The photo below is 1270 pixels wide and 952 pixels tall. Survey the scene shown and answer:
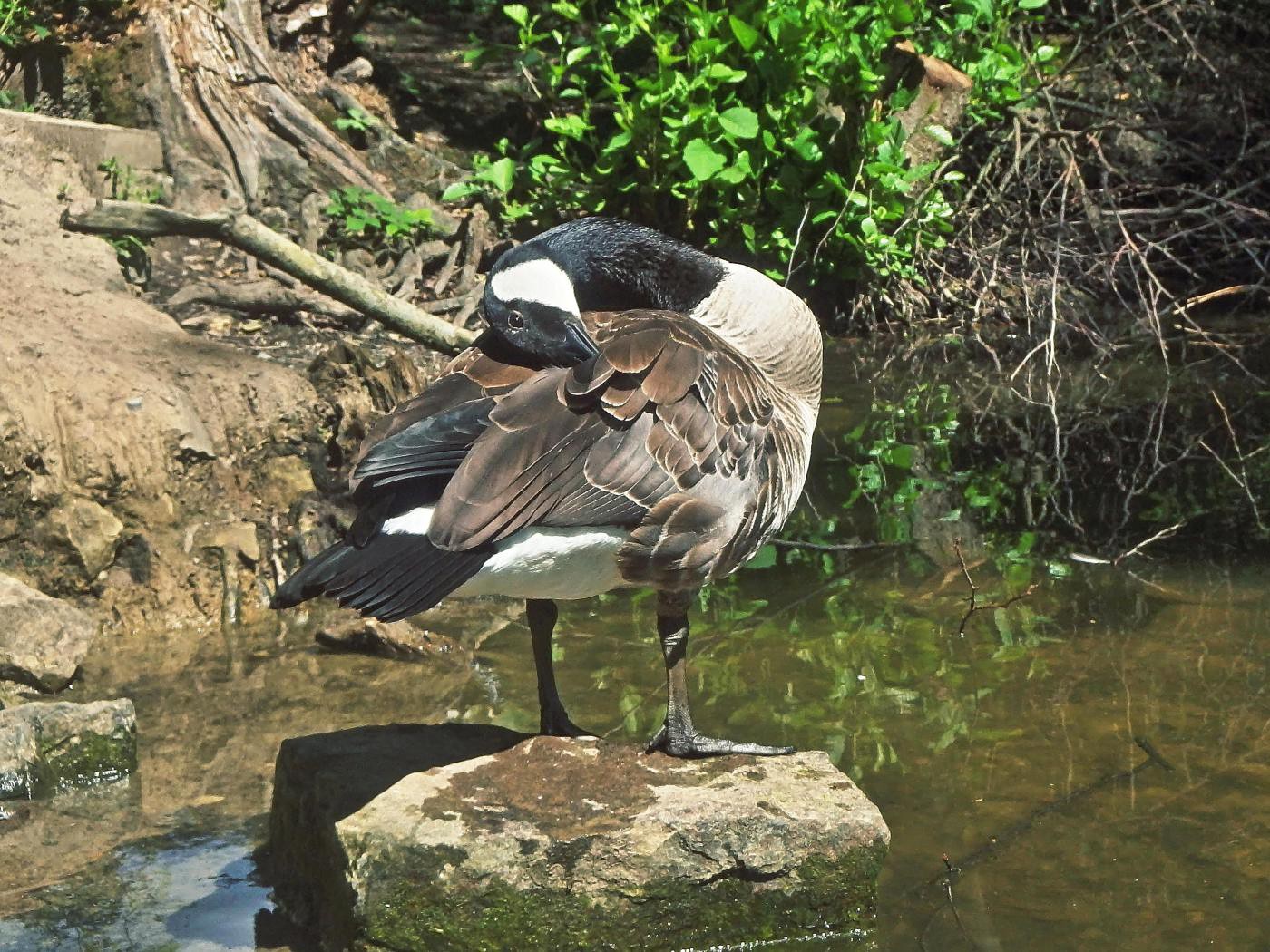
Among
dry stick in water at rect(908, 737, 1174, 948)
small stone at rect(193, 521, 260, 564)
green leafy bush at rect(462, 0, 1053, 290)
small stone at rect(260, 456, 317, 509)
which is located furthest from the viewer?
green leafy bush at rect(462, 0, 1053, 290)

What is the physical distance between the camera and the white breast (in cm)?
343

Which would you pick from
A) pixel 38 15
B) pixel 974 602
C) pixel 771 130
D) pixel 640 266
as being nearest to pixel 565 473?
pixel 640 266

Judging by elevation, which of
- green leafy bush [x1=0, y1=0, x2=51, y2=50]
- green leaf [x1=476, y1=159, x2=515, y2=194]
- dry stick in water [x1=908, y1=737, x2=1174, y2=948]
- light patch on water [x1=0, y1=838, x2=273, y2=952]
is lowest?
dry stick in water [x1=908, y1=737, x2=1174, y2=948]

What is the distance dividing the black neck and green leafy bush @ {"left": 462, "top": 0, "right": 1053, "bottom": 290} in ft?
12.9

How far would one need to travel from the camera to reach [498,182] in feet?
31.3

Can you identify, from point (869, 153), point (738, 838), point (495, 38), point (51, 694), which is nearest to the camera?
point (738, 838)

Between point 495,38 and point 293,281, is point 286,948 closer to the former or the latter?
point 293,281

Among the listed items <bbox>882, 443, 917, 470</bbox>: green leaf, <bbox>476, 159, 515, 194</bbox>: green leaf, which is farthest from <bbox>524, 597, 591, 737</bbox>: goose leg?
<bbox>476, 159, 515, 194</bbox>: green leaf

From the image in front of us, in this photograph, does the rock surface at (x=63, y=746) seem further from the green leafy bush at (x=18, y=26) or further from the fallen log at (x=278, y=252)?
the green leafy bush at (x=18, y=26)

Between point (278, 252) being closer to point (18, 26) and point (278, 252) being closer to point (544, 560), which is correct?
point (18, 26)

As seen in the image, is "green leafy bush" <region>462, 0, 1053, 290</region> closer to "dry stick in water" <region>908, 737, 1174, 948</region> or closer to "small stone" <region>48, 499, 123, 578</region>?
"small stone" <region>48, 499, 123, 578</region>

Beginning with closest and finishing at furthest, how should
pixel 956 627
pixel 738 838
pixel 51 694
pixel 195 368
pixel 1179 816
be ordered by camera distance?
pixel 738 838 → pixel 1179 816 → pixel 51 694 → pixel 956 627 → pixel 195 368

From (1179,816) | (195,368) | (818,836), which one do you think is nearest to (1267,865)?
(1179,816)

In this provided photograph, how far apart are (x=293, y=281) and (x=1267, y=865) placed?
6.25 meters
